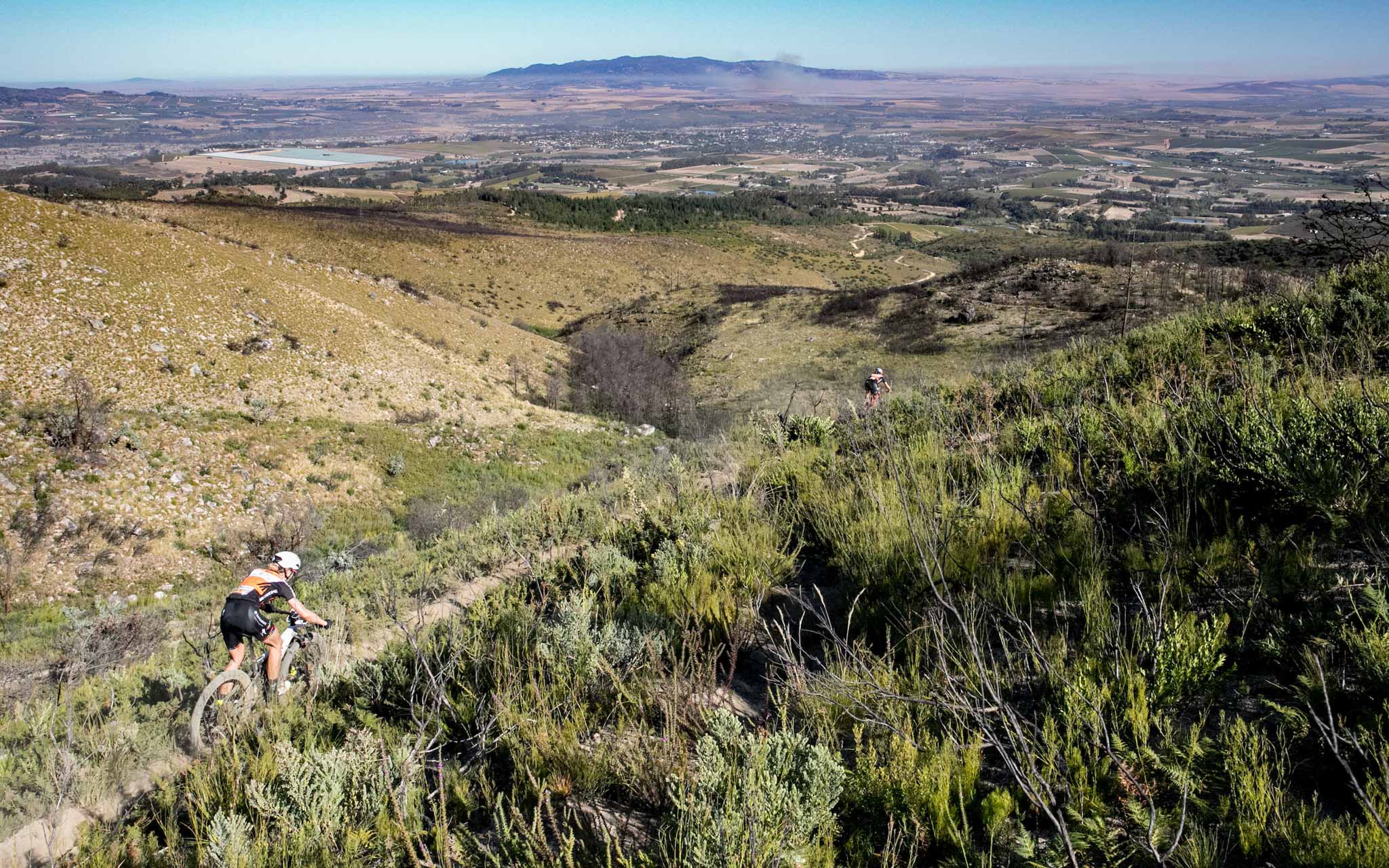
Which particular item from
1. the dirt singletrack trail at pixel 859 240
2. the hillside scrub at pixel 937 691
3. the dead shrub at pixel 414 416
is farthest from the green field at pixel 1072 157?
the hillside scrub at pixel 937 691

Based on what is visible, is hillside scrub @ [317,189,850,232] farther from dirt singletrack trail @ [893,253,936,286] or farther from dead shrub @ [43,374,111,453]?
dead shrub @ [43,374,111,453]

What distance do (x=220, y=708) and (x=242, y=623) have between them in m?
1.02

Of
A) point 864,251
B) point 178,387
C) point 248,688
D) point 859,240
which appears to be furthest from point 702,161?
point 248,688

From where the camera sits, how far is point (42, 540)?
927 centimetres

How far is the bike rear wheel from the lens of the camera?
3.58 m

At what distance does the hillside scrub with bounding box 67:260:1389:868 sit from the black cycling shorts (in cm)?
116

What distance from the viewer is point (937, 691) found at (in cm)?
244

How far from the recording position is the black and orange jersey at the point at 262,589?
480 centimetres

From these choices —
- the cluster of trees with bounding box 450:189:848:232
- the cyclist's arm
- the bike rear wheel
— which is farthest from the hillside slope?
the cluster of trees with bounding box 450:189:848:232

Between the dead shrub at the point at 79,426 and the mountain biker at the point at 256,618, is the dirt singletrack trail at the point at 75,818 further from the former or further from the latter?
the dead shrub at the point at 79,426

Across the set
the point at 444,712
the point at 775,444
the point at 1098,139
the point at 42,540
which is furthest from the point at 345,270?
the point at 1098,139

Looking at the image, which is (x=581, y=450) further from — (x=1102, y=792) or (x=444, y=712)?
(x=1102, y=792)

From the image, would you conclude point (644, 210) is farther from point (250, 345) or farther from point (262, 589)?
point (262, 589)

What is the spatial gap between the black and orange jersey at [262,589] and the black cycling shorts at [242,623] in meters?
0.05
